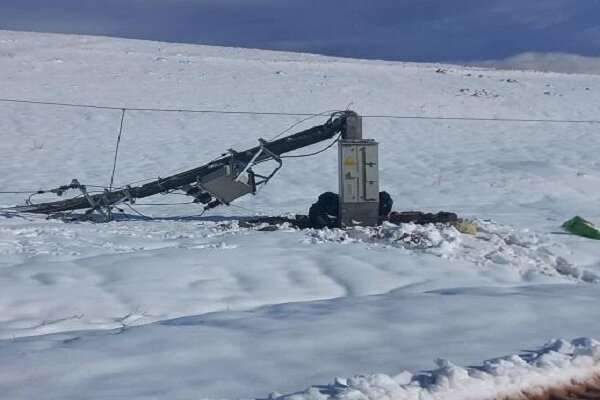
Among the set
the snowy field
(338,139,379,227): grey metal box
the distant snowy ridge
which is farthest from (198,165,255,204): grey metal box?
the distant snowy ridge

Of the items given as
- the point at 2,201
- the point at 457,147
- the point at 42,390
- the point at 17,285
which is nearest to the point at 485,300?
→ the point at 42,390

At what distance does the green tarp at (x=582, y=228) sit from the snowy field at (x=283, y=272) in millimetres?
164

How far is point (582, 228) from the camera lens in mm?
11008

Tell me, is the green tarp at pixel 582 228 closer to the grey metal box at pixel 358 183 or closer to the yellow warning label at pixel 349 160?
the grey metal box at pixel 358 183

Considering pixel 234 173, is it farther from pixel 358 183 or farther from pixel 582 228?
pixel 582 228

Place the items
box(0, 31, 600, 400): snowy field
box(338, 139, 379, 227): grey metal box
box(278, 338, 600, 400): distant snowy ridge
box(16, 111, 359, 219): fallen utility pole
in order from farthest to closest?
box(16, 111, 359, 219): fallen utility pole
box(338, 139, 379, 227): grey metal box
box(0, 31, 600, 400): snowy field
box(278, 338, 600, 400): distant snowy ridge

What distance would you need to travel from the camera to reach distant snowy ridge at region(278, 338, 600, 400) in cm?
414

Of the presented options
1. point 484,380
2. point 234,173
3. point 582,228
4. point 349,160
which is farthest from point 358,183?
point 484,380

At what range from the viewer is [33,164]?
18672 millimetres

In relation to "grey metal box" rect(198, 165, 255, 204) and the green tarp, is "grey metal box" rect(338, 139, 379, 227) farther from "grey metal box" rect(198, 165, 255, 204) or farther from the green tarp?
the green tarp

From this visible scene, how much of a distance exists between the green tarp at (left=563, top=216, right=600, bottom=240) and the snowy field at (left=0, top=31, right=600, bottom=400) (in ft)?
0.54

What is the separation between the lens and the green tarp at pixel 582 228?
10.9 meters

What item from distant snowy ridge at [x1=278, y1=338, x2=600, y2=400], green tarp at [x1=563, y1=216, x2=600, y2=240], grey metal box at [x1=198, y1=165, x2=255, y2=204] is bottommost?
distant snowy ridge at [x1=278, y1=338, x2=600, y2=400]

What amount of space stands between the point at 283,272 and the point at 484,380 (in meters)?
4.34
